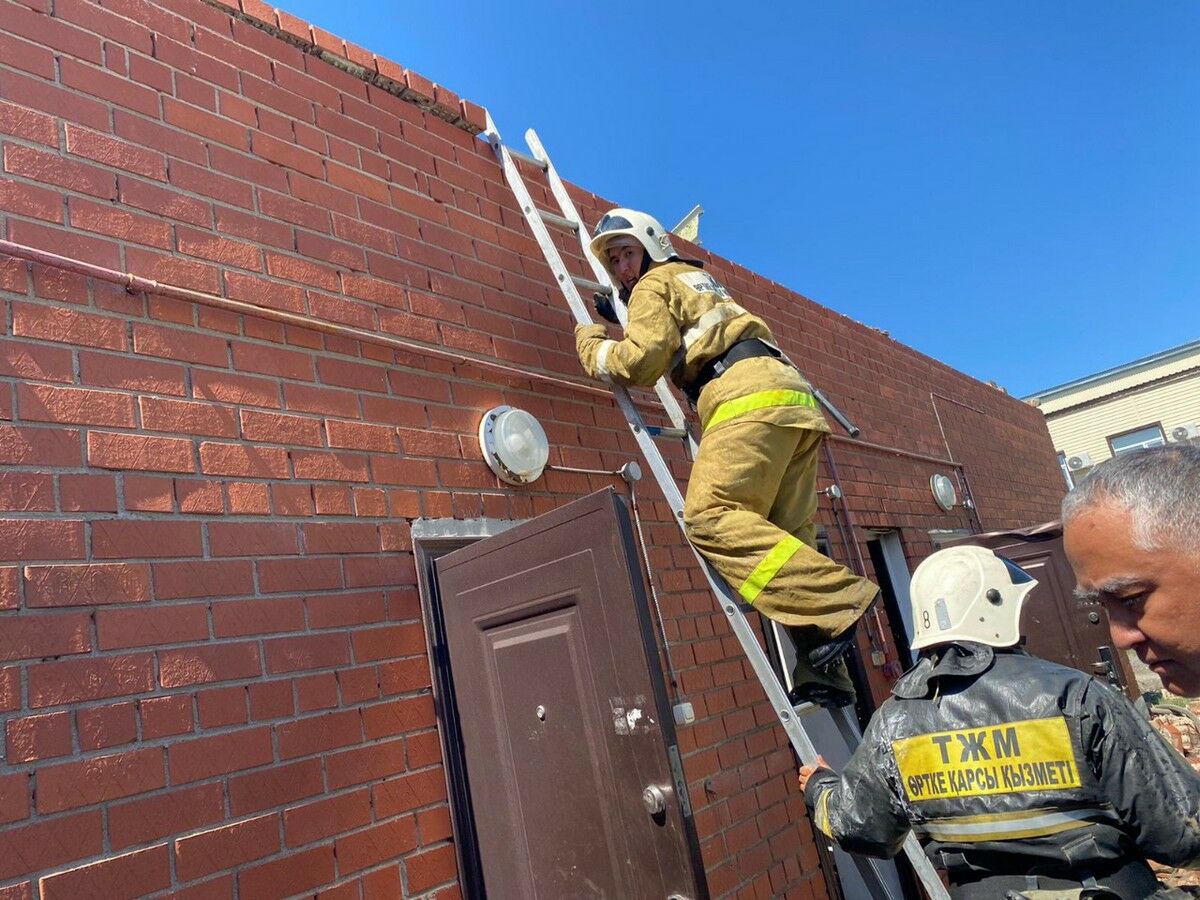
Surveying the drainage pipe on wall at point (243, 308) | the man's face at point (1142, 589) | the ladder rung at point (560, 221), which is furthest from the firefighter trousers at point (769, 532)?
the ladder rung at point (560, 221)

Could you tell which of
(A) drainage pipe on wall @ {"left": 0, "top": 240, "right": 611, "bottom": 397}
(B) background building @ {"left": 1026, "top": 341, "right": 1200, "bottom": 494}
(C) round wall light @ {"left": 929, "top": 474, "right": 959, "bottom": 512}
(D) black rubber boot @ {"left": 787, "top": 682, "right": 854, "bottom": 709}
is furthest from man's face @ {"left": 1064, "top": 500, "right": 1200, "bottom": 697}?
(B) background building @ {"left": 1026, "top": 341, "right": 1200, "bottom": 494}

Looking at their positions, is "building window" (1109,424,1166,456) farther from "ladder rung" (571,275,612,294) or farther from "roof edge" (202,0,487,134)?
"roof edge" (202,0,487,134)

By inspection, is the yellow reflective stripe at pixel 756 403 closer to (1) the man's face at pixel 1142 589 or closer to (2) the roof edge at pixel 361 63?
(1) the man's face at pixel 1142 589

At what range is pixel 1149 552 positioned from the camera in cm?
136

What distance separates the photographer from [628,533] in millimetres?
2162

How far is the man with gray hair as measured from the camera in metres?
1.33

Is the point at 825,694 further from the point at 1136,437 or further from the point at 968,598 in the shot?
the point at 1136,437

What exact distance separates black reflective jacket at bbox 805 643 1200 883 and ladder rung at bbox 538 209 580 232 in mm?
2517

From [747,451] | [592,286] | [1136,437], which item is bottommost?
[747,451]

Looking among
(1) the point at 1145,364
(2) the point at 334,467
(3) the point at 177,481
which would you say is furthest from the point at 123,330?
(1) the point at 1145,364

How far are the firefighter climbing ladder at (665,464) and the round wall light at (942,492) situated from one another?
3.20 metres

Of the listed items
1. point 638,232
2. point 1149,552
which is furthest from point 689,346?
point 1149,552

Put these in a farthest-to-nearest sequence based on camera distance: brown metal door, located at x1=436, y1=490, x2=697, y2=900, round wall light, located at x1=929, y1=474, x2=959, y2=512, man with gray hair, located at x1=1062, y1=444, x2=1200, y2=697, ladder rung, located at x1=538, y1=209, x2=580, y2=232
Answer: round wall light, located at x1=929, y1=474, x2=959, y2=512, ladder rung, located at x1=538, y1=209, x2=580, y2=232, brown metal door, located at x1=436, y1=490, x2=697, y2=900, man with gray hair, located at x1=1062, y1=444, x2=1200, y2=697

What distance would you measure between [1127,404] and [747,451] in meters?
30.0
